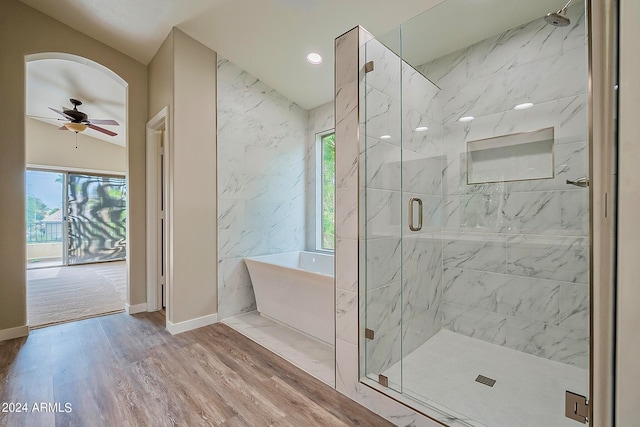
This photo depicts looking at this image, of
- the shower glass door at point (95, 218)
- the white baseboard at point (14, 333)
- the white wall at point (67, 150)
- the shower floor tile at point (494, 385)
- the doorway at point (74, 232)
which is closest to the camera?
the shower floor tile at point (494, 385)

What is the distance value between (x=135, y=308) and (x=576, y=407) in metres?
3.92

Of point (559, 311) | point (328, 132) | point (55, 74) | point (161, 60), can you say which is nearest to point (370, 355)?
point (559, 311)

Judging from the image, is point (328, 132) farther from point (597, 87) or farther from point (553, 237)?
point (597, 87)

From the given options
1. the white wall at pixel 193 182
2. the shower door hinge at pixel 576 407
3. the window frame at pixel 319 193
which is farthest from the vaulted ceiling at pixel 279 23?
the shower door hinge at pixel 576 407

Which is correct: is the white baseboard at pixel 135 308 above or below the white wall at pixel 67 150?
below

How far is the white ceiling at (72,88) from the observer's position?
373 centimetres

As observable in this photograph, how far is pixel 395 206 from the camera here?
206 cm

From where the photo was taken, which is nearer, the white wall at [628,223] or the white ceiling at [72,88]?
the white wall at [628,223]

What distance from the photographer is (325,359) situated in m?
2.32

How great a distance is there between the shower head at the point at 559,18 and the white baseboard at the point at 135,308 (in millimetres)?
4643

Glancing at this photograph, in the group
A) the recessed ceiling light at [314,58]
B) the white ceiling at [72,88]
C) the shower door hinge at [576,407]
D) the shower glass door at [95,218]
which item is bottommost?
the shower door hinge at [576,407]

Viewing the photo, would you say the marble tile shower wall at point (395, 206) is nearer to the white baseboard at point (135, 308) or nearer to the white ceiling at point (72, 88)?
the white baseboard at point (135, 308)

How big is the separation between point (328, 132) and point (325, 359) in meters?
2.77

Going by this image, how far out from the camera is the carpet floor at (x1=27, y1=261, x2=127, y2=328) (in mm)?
3287
